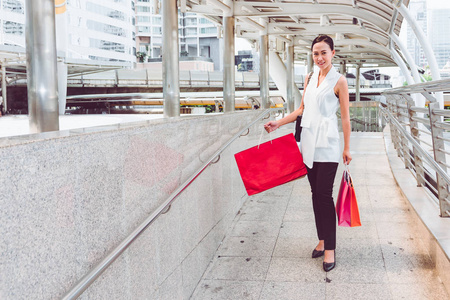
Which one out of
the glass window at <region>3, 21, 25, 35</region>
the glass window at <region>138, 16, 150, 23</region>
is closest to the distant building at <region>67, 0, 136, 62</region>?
the glass window at <region>138, 16, 150, 23</region>

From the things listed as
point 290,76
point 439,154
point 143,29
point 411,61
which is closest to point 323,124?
point 439,154

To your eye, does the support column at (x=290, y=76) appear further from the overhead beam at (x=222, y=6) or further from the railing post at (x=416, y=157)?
the railing post at (x=416, y=157)

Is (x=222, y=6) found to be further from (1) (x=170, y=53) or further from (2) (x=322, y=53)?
(2) (x=322, y=53)

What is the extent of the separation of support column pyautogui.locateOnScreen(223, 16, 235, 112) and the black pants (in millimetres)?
13720

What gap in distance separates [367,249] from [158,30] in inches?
4593

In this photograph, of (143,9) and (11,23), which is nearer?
(11,23)

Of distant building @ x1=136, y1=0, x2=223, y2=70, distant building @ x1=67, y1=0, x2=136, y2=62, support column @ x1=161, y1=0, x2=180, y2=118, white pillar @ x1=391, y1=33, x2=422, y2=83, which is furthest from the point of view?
distant building @ x1=136, y1=0, x2=223, y2=70

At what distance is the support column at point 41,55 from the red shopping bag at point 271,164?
2017 millimetres

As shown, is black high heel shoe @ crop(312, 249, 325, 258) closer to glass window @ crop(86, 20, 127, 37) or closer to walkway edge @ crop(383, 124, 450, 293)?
walkway edge @ crop(383, 124, 450, 293)

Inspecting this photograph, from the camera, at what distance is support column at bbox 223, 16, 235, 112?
1728 centimetres

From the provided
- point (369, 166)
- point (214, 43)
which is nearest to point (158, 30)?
point (214, 43)

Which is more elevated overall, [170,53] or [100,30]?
[100,30]

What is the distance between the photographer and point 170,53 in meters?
12.7

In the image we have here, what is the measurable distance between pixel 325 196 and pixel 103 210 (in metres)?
2.06
